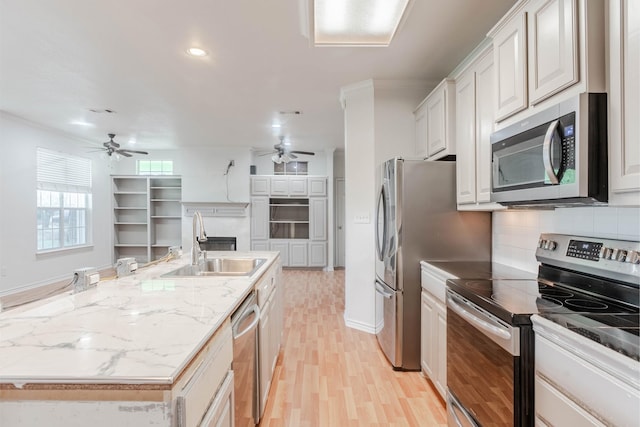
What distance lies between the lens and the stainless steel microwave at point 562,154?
1244 millimetres

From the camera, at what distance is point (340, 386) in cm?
235

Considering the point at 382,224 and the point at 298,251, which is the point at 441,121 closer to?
the point at 382,224

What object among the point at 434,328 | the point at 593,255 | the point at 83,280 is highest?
the point at 593,255

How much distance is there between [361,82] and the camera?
3.42m

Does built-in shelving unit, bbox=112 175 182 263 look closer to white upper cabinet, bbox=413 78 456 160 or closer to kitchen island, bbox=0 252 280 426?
white upper cabinet, bbox=413 78 456 160

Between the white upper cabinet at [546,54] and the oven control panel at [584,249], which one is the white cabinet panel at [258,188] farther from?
the oven control panel at [584,249]

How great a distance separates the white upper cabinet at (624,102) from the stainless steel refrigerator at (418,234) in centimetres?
130

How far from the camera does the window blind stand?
5457 millimetres

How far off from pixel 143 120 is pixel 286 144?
2663 millimetres

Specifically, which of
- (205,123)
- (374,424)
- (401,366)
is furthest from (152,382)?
(205,123)

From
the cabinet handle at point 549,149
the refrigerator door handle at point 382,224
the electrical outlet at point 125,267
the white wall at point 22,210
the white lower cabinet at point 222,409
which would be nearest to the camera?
the white lower cabinet at point 222,409

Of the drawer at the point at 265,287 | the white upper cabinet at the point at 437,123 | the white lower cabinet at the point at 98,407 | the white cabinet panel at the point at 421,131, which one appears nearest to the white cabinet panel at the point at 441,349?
the drawer at the point at 265,287

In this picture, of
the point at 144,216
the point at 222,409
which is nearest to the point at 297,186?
the point at 144,216

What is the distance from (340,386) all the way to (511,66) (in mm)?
2324
